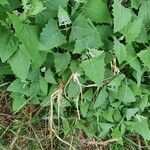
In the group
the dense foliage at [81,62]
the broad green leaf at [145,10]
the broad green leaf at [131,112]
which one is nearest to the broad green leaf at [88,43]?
the dense foliage at [81,62]

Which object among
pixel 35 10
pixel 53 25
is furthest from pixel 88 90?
pixel 35 10

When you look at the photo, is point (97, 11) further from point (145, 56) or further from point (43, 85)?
point (43, 85)

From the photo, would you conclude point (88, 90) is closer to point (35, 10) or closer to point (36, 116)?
point (36, 116)

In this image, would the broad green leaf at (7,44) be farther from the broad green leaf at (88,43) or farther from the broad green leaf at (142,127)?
the broad green leaf at (142,127)

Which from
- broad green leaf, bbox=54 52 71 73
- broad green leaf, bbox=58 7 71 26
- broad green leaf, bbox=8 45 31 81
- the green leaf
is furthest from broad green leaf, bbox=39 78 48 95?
the green leaf

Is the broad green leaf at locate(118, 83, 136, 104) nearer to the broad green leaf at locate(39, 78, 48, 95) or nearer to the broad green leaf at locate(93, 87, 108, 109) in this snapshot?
the broad green leaf at locate(93, 87, 108, 109)

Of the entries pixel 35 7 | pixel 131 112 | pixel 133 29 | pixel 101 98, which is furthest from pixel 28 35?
pixel 131 112

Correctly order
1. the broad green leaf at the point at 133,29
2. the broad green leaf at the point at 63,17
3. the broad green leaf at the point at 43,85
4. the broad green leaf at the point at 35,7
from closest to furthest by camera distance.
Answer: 1. the broad green leaf at the point at 35,7
2. the broad green leaf at the point at 63,17
3. the broad green leaf at the point at 133,29
4. the broad green leaf at the point at 43,85
